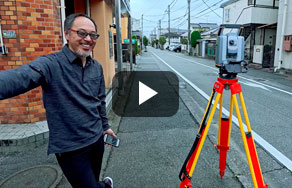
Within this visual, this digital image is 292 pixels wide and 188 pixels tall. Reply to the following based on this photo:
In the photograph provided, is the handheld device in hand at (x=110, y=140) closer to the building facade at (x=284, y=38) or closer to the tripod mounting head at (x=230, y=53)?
the tripod mounting head at (x=230, y=53)

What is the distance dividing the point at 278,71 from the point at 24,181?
1517cm

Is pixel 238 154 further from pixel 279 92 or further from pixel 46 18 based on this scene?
pixel 279 92

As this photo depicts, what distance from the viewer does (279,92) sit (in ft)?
27.3

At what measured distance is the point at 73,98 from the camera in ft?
5.53

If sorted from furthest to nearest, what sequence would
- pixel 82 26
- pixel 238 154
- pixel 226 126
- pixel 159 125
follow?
pixel 159 125 → pixel 238 154 → pixel 226 126 → pixel 82 26

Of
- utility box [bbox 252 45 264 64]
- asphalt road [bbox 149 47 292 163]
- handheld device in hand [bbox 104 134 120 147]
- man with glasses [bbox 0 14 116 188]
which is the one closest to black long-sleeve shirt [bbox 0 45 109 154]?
man with glasses [bbox 0 14 116 188]

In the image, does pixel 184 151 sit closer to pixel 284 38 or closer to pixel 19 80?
pixel 19 80

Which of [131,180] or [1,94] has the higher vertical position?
[1,94]

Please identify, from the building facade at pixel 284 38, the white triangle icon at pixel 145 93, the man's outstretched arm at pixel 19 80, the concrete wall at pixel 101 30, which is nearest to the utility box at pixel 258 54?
the building facade at pixel 284 38

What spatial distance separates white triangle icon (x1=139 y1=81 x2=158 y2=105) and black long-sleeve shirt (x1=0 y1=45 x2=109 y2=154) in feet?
17.3

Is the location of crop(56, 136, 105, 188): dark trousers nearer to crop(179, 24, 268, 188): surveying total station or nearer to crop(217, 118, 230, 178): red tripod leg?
crop(179, 24, 268, 188): surveying total station

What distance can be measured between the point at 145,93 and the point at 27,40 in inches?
207

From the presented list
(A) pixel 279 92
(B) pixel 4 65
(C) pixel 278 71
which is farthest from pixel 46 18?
(C) pixel 278 71
